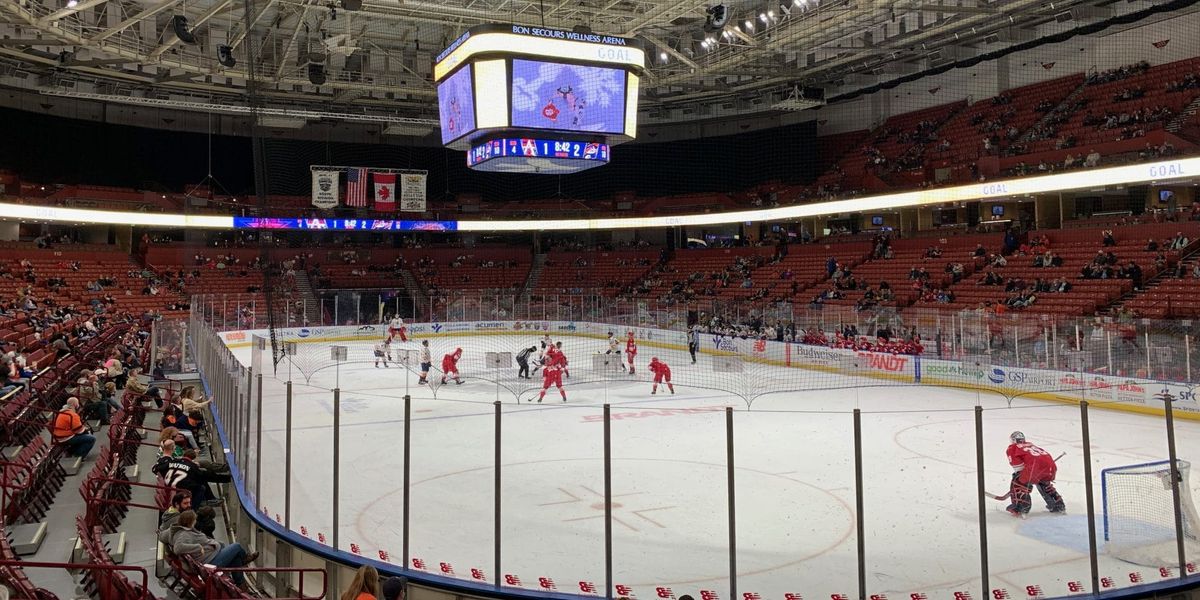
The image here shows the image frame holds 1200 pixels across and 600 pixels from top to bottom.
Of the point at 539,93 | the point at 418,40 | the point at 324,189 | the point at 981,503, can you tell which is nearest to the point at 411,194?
the point at 324,189

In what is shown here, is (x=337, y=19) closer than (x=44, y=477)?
No

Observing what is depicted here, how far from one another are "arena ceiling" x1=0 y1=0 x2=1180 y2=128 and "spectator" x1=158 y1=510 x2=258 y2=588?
14.9 meters

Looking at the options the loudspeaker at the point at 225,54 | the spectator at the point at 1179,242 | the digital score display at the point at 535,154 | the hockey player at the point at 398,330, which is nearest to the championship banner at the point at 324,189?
the loudspeaker at the point at 225,54

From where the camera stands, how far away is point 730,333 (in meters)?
24.3

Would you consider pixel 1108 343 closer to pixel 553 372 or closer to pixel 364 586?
pixel 553 372

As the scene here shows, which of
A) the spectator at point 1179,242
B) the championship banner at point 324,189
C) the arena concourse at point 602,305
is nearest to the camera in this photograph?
the arena concourse at point 602,305

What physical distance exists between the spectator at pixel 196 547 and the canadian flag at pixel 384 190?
35051 mm

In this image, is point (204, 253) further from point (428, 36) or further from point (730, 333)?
point (730, 333)

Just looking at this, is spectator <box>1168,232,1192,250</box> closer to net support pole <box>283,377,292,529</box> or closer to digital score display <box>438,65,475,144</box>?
digital score display <box>438,65,475,144</box>

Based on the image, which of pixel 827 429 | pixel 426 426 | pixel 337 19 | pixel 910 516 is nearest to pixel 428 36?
pixel 337 19

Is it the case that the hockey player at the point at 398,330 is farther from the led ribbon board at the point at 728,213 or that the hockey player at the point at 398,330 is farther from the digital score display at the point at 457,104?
the digital score display at the point at 457,104

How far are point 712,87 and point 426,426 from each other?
2627cm

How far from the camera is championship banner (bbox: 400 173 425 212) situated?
40.6 m

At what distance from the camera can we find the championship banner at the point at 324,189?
3828cm
